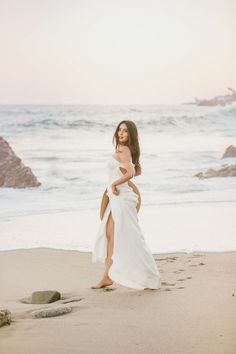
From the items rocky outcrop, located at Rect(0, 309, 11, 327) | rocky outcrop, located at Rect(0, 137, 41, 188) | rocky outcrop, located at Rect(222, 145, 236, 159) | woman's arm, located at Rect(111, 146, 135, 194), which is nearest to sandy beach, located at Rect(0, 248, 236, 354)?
rocky outcrop, located at Rect(0, 309, 11, 327)

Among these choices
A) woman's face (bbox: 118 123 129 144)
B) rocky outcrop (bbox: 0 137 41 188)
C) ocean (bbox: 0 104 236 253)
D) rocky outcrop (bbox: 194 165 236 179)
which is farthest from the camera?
rocky outcrop (bbox: 194 165 236 179)

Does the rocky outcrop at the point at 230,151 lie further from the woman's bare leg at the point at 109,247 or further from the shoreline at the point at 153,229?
the woman's bare leg at the point at 109,247

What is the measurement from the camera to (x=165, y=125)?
1091cm

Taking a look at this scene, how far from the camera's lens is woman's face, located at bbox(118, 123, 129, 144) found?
3.24m

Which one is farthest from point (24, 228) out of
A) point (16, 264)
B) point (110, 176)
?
point (110, 176)

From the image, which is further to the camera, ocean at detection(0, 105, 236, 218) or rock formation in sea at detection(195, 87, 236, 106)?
rock formation in sea at detection(195, 87, 236, 106)

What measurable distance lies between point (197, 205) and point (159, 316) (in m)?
4.03

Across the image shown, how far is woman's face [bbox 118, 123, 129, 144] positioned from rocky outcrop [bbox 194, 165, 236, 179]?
561 cm

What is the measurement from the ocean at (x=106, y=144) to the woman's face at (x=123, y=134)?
14.4 ft

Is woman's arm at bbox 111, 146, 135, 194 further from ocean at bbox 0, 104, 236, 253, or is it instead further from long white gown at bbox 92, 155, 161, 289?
ocean at bbox 0, 104, 236, 253

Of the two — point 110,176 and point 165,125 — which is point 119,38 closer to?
point 165,125

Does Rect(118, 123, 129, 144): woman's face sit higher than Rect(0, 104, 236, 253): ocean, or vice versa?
Rect(118, 123, 129, 144): woman's face

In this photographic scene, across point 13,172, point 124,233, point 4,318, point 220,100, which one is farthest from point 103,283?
point 220,100

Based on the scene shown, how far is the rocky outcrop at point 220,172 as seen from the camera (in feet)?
29.1
